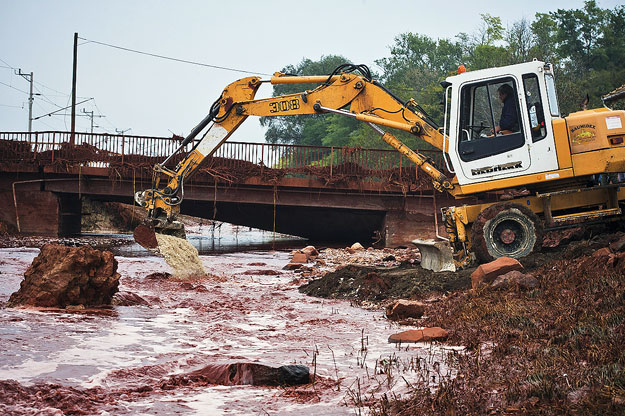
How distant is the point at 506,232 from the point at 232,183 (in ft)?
43.1

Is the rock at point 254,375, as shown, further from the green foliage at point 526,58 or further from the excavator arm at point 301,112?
the green foliage at point 526,58

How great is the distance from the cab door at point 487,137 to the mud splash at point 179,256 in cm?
632

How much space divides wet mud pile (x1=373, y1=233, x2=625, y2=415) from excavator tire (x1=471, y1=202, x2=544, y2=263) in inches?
57.5

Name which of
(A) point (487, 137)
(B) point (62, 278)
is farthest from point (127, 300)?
(A) point (487, 137)

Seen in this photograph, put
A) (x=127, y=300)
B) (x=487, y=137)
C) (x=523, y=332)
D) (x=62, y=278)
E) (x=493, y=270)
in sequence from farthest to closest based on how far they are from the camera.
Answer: (x=487, y=137) → (x=127, y=300) → (x=493, y=270) → (x=62, y=278) → (x=523, y=332)

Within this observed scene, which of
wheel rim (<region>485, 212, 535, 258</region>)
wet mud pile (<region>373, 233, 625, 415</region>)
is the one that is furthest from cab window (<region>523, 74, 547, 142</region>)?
wet mud pile (<region>373, 233, 625, 415</region>)

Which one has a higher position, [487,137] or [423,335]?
[487,137]

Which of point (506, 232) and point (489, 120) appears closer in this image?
point (506, 232)

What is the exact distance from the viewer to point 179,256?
14.7m

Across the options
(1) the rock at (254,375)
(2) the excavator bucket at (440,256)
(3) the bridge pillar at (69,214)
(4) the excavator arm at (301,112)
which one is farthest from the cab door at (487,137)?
(3) the bridge pillar at (69,214)

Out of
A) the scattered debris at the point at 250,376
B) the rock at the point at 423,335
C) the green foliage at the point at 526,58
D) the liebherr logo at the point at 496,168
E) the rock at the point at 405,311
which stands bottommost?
the scattered debris at the point at 250,376

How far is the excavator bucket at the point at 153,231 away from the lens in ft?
45.4

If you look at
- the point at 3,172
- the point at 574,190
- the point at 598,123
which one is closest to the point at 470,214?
the point at 574,190

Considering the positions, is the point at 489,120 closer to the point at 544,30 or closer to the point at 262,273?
the point at 262,273
